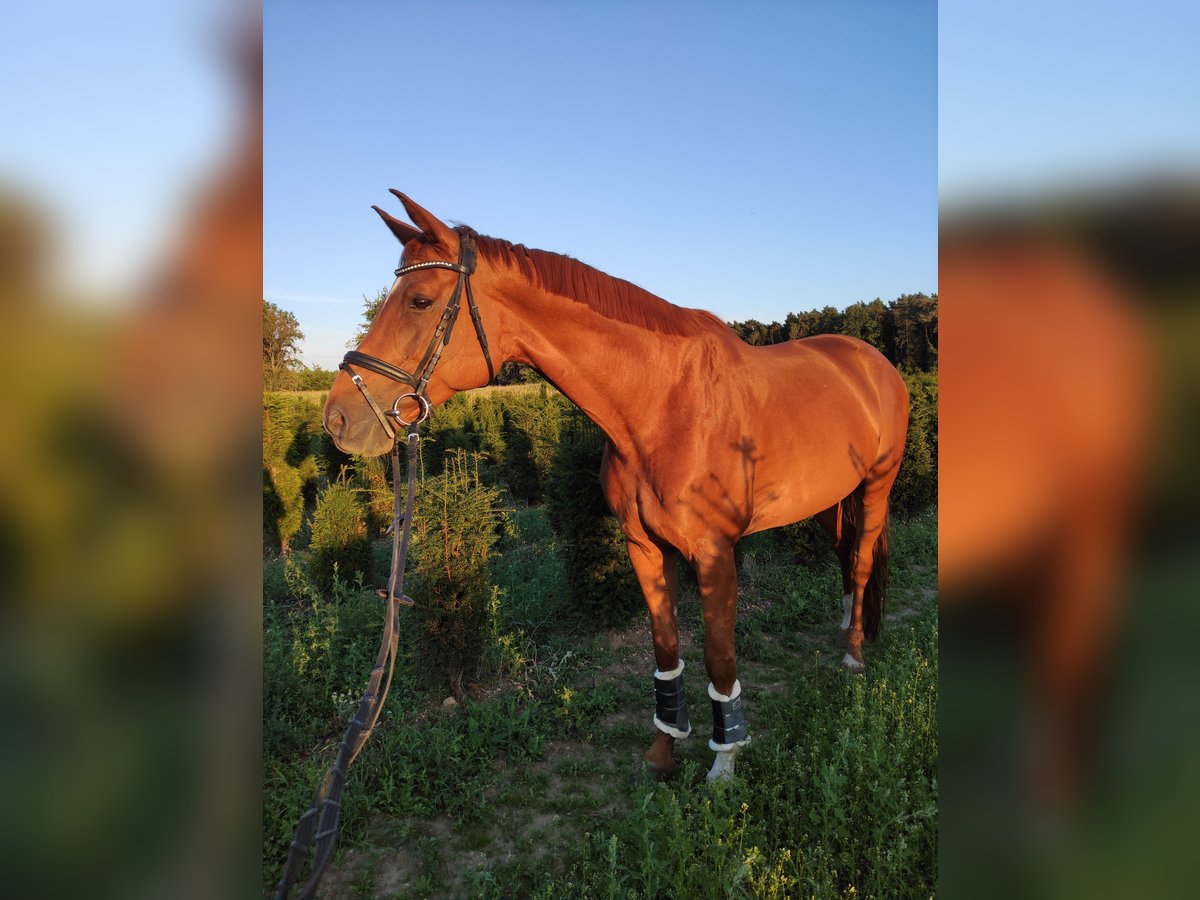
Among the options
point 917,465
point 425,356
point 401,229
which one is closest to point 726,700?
point 425,356

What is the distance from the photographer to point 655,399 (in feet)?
9.51

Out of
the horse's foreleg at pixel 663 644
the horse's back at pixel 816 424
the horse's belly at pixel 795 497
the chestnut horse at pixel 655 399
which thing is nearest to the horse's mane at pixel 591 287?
the chestnut horse at pixel 655 399

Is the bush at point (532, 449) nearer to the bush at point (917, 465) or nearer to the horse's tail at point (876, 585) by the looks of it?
the bush at point (917, 465)

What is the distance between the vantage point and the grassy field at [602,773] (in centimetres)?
254

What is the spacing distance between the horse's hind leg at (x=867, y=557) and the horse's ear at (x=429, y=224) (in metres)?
3.75

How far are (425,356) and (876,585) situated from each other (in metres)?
4.35

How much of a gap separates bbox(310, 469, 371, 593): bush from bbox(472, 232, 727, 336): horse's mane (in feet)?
18.2

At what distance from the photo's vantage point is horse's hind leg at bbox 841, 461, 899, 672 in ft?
15.4

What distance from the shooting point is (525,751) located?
3650 millimetres
